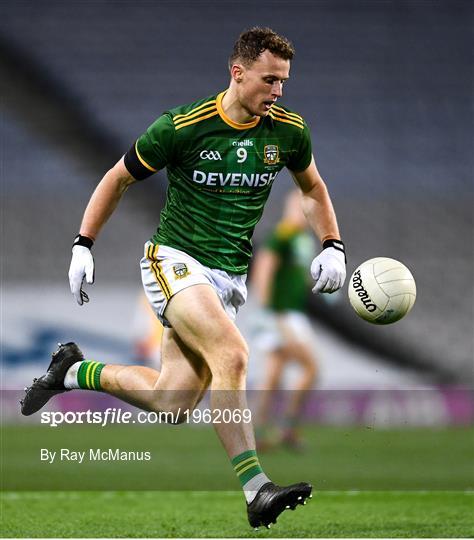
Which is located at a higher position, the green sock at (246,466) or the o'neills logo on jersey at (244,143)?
the o'neills logo on jersey at (244,143)

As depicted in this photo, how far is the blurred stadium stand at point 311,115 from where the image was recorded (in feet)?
44.0

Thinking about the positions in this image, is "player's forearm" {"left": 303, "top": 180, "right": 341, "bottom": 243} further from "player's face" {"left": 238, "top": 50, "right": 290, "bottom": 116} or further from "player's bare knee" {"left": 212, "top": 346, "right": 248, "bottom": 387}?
"player's bare knee" {"left": 212, "top": 346, "right": 248, "bottom": 387}

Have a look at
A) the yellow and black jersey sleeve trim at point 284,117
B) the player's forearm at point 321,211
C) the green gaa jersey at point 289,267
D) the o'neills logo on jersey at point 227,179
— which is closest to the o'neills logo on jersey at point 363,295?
the player's forearm at point 321,211

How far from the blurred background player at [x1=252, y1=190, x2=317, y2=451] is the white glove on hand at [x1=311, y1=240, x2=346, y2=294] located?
402 cm

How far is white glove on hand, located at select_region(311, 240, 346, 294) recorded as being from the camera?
4961 millimetres

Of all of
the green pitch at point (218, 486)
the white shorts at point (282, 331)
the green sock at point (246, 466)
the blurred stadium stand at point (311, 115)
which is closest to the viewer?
the green sock at point (246, 466)

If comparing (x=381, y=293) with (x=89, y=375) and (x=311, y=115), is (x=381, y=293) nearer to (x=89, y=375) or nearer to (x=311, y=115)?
(x=89, y=375)

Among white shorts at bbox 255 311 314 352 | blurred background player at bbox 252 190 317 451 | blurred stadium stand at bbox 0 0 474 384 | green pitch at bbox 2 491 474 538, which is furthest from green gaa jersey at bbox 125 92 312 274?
blurred stadium stand at bbox 0 0 474 384

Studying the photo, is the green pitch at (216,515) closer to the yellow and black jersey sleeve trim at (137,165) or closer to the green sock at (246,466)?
the green sock at (246,466)

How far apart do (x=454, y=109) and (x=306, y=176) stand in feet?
30.9

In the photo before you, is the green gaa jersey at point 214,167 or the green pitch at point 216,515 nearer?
the green gaa jersey at point 214,167

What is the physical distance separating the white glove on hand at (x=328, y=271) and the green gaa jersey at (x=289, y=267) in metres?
4.45

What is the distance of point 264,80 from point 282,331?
16.3ft

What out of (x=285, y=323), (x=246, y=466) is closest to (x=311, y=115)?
(x=285, y=323)
